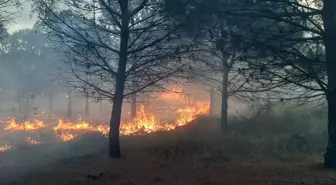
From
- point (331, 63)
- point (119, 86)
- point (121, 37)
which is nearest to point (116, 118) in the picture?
point (119, 86)

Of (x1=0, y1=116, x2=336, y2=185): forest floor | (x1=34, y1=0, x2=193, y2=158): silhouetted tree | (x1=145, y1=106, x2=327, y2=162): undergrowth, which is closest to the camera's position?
(x1=0, y1=116, x2=336, y2=185): forest floor

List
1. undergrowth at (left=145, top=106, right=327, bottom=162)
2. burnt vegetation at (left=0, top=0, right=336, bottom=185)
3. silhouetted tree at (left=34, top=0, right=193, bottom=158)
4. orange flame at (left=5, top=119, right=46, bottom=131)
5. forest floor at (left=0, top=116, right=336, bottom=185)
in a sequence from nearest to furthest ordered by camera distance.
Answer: forest floor at (left=0, top=116, right=336, bottom=185) → burnt vegetation at (left=0, top=0, right=336, bottom=185) → silhouetted tree at (left=34, top=0, right=193, bottom=158) → undergrowth at (left=145, top=106, right=327, bottom=162) → orange flame at (left=5, top=119, right=46, bottom=131)

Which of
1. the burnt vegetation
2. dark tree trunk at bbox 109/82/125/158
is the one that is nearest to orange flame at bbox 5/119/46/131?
the burnt vegetation

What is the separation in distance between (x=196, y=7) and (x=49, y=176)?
549 cm

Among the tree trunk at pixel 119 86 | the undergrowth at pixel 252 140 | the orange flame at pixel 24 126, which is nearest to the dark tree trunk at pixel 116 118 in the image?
the tree trunk at pixel 119 86

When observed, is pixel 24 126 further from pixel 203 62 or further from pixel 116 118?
pixel 203 62

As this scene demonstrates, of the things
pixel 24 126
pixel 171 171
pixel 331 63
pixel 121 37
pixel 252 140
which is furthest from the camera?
pixel 24 126

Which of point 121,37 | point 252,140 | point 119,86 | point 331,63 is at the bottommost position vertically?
point 252,140

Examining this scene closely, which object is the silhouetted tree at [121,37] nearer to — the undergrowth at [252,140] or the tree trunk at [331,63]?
the undergrowth at [252,140]

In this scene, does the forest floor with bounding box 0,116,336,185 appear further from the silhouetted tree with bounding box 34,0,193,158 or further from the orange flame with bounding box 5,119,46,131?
the orange flame with bounding box 5,119,46,131

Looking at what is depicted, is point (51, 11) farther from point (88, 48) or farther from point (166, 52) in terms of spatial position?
point (166, 52)

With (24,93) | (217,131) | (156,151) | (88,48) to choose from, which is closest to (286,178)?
(156,151)

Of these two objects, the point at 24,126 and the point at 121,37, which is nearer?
the point at 121,37

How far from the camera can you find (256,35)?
819 centimetres
